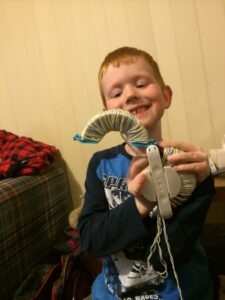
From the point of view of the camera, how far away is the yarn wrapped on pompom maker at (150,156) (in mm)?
455

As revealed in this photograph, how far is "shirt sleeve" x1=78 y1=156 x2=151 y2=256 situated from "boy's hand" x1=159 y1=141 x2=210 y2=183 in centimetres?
10

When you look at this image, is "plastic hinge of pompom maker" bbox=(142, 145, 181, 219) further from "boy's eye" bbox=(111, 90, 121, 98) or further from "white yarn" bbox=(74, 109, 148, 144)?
"boy's eye" bbox=(111, 90, 121, 98)

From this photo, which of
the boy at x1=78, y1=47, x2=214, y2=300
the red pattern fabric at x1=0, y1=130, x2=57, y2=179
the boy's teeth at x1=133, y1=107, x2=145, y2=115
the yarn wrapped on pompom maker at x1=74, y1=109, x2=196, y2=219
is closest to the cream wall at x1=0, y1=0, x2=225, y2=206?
the red pattern fabric at x1=0, y1=130, x2=57, y2=179

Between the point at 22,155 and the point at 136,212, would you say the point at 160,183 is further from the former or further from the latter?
the point at 22,155

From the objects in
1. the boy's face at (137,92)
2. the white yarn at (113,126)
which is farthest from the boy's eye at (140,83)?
the white yarn at (113,126)

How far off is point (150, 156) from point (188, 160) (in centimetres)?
8

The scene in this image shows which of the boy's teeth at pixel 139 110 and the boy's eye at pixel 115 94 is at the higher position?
the boy's eye at pixel 115 94

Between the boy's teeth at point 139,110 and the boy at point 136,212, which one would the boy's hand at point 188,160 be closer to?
the boy at point 136,212

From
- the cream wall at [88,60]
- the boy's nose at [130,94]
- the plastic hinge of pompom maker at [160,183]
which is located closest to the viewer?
the plastic hinge of pompom maker at [160,183]

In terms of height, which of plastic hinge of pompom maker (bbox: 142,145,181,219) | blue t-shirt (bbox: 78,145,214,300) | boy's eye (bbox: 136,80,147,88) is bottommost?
blue t-shirt (bbox: 78,145,214,300)

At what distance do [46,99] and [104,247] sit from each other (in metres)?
1.13

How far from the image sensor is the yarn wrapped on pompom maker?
46 cm

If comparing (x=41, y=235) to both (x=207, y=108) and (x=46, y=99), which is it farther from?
(x=207, y=108)

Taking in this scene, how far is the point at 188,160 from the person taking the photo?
1.63ft
